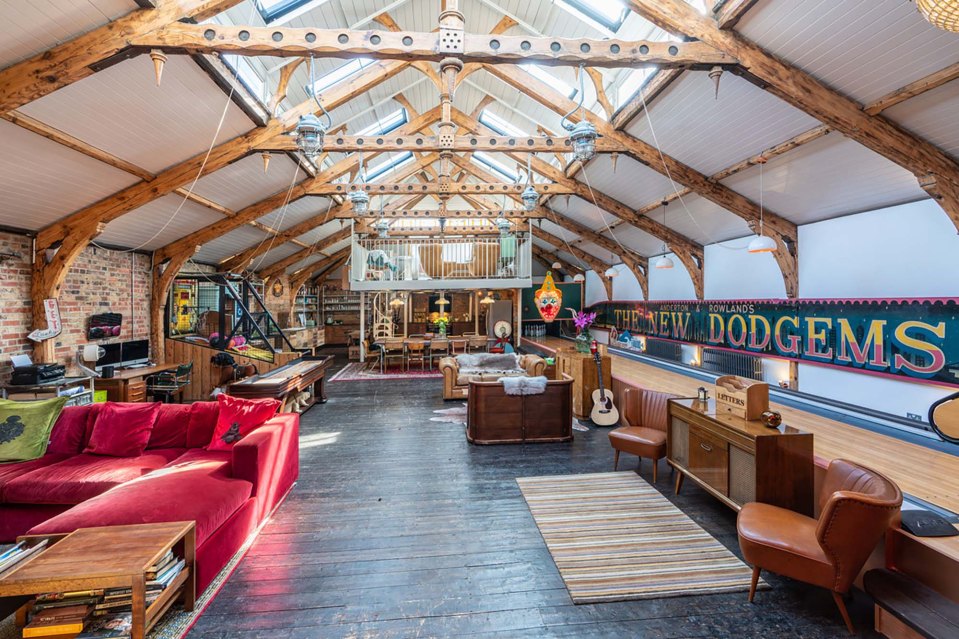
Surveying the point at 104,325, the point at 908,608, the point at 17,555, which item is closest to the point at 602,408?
the point at 908,608

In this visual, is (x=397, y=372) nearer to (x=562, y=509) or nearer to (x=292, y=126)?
(x=292, y=126)

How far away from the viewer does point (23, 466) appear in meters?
3.48

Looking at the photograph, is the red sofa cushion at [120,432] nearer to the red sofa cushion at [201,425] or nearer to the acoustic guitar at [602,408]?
the red sofa cushion at [201,425]

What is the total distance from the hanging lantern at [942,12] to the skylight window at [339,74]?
7.07 m

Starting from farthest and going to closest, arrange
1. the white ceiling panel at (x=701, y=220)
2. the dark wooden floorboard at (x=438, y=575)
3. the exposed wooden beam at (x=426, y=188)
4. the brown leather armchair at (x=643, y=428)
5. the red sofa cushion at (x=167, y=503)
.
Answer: the exposed wooden beam at (x=426, y=188), the white ceiling panel at (x=701, y=220), the brown leather armchair at (x=643, y=428), the red sofa cushion at (x=167, y=503), the dark wooden floorboard at (x=438, y=575)

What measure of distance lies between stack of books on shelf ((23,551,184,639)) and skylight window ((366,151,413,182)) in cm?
1032

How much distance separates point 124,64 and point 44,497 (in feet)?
13.3

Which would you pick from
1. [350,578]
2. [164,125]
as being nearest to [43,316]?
[164,125]

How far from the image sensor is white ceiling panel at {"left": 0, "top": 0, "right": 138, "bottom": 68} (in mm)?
3273

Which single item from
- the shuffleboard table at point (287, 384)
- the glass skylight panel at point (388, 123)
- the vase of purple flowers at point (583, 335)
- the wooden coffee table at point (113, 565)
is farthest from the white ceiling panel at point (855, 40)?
the glass skylight panel at point (388, 123)

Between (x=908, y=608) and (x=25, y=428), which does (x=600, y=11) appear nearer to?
(x=908, y=608)

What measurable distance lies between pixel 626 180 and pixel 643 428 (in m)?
5.64

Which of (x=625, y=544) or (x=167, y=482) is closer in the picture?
(x=167, y=482)

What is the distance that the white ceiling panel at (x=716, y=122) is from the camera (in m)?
4.96
